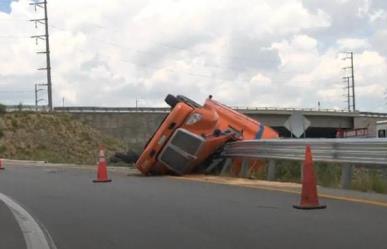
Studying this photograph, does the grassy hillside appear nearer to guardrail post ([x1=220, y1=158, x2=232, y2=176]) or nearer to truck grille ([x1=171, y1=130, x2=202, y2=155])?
guardrail post ([x1=220, y1=158, x2=232, y2=176])

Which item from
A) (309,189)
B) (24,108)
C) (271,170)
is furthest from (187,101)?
(24,108)

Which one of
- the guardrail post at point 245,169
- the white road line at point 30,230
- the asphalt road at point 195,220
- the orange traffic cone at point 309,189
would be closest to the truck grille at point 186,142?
the guardrail post at point 245,169

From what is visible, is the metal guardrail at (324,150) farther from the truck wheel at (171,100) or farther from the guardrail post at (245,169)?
the truck wheel at (171,100)

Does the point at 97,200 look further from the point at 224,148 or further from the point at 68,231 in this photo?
the point at 224,148

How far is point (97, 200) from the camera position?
45.4ft

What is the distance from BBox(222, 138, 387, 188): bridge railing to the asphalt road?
1649 mm

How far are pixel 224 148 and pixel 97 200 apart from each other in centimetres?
732

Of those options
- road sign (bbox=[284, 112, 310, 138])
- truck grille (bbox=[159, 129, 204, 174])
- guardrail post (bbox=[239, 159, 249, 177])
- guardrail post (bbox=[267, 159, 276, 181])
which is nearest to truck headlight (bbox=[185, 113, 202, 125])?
truck grille (bbox=[159, 129, 204, 174])

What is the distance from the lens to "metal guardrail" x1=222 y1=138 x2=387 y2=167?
524 inches

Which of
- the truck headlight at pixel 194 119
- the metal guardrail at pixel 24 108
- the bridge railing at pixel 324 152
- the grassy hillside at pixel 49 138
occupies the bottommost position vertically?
the grassy hillside at pixel 49 138

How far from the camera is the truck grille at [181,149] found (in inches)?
781

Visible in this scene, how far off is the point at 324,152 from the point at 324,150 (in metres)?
0.04

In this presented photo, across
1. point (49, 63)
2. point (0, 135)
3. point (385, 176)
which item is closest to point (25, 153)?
point (0, 135)

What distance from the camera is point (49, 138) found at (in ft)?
203
